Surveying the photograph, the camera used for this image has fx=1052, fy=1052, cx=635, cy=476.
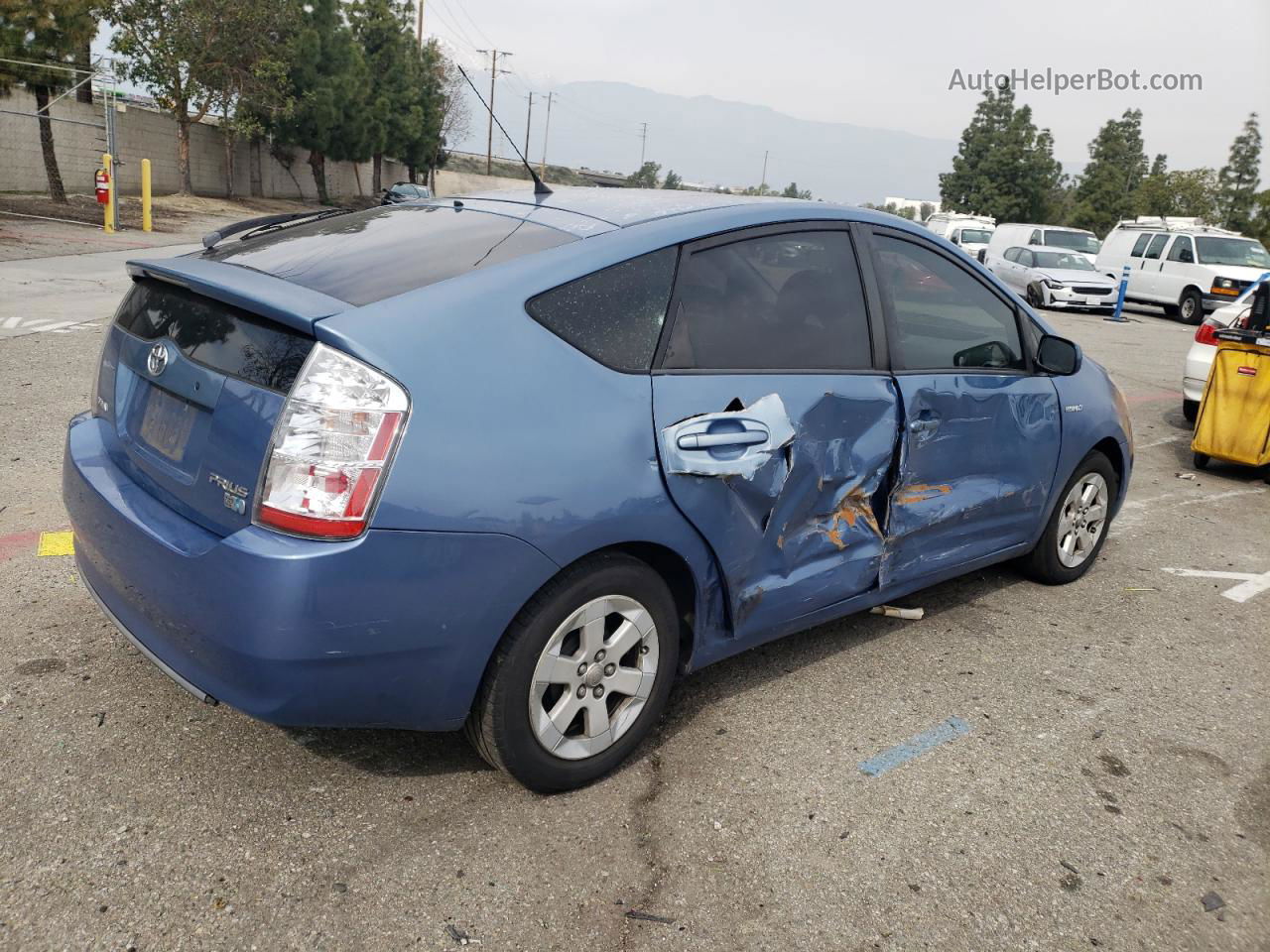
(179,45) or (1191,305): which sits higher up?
(179,45)

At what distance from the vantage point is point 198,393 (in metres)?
2.71

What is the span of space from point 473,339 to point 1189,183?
66693 mm

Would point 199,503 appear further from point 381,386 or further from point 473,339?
point 473,339

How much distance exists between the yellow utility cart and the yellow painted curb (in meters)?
7.36

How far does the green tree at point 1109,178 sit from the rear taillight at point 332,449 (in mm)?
74121

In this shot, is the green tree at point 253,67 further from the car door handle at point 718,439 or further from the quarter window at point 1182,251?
the car door handle at point 718,439

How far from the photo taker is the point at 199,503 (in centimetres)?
264

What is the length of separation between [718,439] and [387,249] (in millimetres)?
1131

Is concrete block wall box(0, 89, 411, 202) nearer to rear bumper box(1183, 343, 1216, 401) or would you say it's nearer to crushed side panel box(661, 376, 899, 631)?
rear bumper box(1183, 343, 1216, 401)

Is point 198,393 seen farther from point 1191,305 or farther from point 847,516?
point 1191,305

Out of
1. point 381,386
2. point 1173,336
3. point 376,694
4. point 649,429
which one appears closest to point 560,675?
point 376,694

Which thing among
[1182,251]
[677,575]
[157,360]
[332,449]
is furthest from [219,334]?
[1182,251]

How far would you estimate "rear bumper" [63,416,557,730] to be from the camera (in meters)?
2.42

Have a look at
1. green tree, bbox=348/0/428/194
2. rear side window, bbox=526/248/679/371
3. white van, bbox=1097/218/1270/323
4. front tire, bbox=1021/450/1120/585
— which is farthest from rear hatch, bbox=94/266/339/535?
green tree, bbox=348/0/428/194
